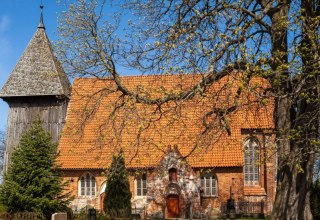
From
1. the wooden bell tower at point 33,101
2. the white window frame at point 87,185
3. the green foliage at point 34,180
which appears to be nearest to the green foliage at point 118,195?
the white window frame at point 87,185

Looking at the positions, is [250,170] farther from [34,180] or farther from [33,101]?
[34,180]

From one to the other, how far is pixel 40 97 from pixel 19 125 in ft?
7.14

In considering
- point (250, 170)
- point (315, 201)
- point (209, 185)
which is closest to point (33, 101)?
point (209, 185)

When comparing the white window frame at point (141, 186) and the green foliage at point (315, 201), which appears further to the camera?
the white window frame at point (141, 186)

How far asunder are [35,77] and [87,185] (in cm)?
740

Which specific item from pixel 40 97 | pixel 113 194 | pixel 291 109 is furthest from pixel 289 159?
pixel 40 97

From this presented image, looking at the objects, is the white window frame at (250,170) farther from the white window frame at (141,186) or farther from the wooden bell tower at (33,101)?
the wooden bell tower at (33,101)

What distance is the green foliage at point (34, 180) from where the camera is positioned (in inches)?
779

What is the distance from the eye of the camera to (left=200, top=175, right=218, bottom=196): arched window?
2846 cm

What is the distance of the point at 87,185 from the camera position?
29578mm

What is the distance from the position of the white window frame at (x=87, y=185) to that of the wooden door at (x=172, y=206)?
4563 mm

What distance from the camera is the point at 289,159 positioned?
443 inches

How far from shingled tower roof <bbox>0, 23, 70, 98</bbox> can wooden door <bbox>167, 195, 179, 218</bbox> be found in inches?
343

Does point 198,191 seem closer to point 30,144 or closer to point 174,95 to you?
point 30,144
